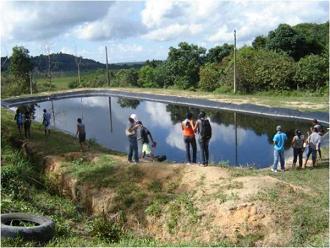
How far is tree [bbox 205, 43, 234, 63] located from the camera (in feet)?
182

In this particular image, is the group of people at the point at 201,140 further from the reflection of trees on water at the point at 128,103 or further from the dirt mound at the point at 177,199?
the reflection of trees on water at the point at 128,103

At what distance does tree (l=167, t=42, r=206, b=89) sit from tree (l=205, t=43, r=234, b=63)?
84 cm

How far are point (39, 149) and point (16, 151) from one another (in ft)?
2.80

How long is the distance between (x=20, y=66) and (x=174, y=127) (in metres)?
30.1

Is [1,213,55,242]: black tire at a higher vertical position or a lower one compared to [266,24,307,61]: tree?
lower

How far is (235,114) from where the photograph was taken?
31.0 meters

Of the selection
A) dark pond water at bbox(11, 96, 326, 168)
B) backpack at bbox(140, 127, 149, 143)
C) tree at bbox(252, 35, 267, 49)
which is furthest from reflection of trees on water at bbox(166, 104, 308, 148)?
tree at bbox(252, 35, 267, 49)

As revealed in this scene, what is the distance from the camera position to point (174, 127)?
94.1ft

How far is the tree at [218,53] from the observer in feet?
182

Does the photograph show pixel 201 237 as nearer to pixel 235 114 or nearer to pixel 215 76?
pixel 235 114

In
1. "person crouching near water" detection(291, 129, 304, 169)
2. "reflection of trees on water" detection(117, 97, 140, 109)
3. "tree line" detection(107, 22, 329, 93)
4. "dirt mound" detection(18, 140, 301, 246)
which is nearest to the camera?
"dirt mound" detection(18, 140, 301, 246)

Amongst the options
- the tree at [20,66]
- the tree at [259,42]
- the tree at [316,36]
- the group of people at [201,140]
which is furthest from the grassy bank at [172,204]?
the tree at [20,66]

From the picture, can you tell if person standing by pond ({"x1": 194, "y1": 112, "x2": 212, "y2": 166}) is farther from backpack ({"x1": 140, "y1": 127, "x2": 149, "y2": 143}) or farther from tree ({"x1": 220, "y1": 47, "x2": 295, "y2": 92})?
tree ({"x1": 220, "y1": 47, "x2": 295, "y2": 92})

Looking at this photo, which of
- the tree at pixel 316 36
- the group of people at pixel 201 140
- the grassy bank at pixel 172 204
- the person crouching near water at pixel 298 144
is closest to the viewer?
the grassy bank at pixel 172 204
